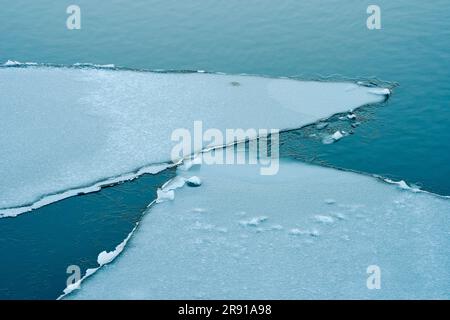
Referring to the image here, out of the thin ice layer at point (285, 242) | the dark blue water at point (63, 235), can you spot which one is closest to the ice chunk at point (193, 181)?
the thin ice layer at point (285, 242)

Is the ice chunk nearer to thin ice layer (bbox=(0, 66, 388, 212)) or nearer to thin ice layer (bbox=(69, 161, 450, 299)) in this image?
thin ice layer (bbox=(69, 161, 450, 299))

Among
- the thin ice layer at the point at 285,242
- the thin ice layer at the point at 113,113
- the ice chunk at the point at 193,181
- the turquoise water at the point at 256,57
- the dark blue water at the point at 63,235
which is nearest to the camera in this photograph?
the thin ice layer at the point at 285,242

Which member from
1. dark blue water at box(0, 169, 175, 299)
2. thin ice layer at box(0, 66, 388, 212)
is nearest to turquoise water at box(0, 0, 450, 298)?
dark blue water at box(0, 169, 175, 299)

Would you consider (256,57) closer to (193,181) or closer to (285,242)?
(193,181)

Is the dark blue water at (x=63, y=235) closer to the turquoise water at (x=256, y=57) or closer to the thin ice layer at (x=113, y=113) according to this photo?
the turquoise water at (x=256, y=57)

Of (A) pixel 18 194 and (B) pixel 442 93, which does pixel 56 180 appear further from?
(B) pixel 442 93

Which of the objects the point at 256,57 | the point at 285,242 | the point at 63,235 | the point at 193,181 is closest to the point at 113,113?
the point at 193,181

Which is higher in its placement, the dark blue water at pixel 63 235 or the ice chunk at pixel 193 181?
the ice chunk at pixel 193 181
